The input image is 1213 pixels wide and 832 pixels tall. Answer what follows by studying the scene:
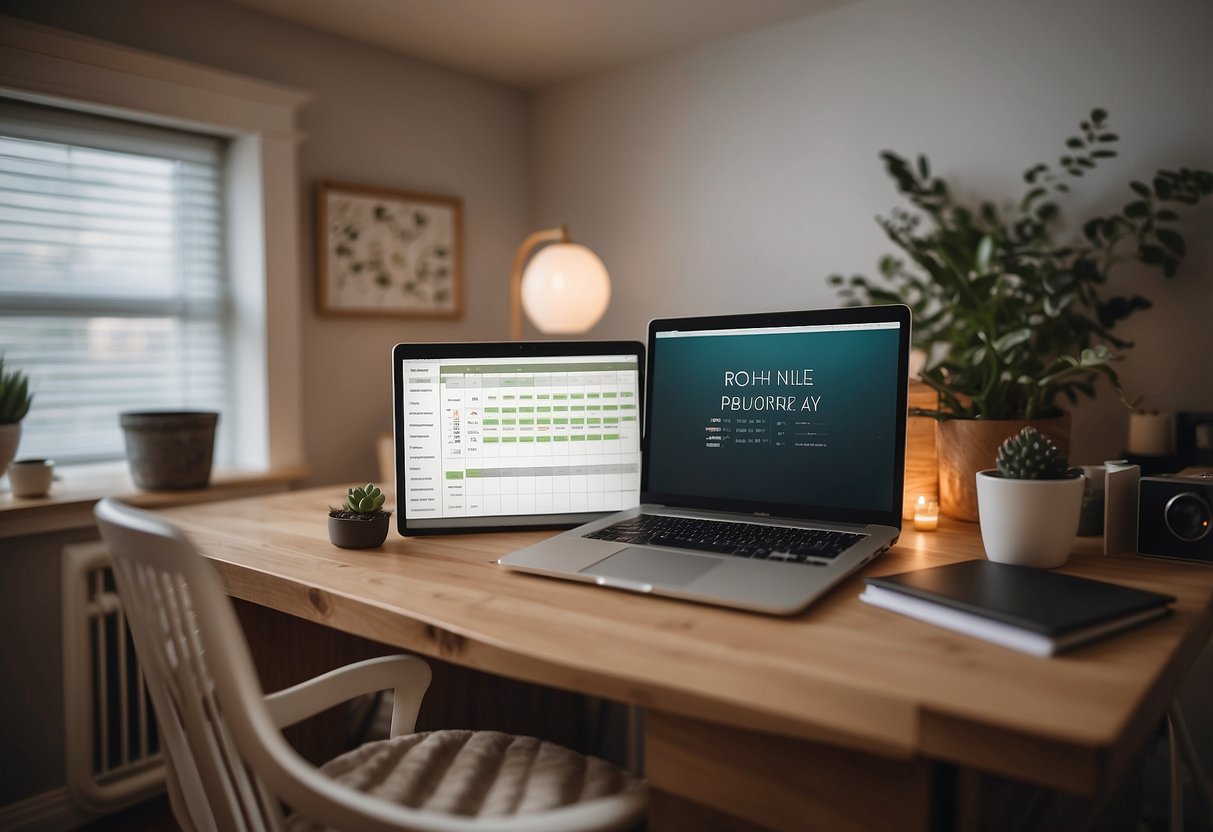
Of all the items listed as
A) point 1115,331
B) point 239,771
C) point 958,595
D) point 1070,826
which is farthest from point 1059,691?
point 1115,331

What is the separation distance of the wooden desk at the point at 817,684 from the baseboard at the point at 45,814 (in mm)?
1672

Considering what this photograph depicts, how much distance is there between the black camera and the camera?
3.48 ft

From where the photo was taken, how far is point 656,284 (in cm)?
331

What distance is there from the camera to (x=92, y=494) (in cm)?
218

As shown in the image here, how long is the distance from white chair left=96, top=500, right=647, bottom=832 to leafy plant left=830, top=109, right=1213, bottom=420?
Result: 1.24m

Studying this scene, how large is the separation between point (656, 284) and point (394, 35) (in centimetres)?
135

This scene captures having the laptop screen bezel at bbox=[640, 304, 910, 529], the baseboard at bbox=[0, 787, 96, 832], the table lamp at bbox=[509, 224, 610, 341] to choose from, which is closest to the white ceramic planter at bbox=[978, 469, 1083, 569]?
the laptop screen bezel at bbox=[640, 304, 910, 529]

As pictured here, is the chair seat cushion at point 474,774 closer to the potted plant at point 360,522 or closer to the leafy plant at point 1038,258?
the potted plant at point 360,522

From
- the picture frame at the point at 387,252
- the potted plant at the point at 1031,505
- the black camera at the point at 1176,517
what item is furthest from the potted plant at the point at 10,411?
the black camera at the point at 1176,517

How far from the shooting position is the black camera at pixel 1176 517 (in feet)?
3.48

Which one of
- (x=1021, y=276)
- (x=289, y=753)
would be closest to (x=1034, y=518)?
(x=289, y=753)

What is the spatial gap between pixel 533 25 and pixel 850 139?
1.19 m

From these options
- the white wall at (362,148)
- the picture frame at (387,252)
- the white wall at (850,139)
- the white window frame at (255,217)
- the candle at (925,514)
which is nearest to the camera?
the candle at (925,514)

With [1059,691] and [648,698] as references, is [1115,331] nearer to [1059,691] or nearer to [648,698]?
[1059,691]
